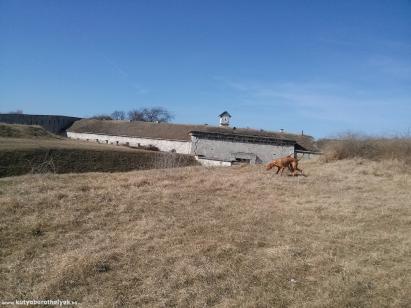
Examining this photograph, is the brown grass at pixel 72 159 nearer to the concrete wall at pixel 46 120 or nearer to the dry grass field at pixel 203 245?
the dry grass field at pixel 203 245

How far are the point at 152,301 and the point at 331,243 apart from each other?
9.65 ft

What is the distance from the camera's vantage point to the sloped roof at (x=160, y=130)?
146 feet

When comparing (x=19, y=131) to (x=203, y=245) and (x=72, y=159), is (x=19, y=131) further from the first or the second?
(x=203, y=245)

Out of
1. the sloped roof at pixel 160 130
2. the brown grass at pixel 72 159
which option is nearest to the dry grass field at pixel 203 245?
the brown grass at pixel 72 159

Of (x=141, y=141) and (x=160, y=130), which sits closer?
(x=141, y=141)

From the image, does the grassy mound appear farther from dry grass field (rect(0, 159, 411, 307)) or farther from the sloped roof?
dry grass field (rect(0, 159, 411, 307))

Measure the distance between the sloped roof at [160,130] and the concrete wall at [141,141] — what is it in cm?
48

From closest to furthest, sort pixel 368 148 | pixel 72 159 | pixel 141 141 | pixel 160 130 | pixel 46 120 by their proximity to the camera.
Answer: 1. pixel 368 148
2. pixel 72 159
3. pixel 141 141
4. pixel 160 130
5. pixel 46 120

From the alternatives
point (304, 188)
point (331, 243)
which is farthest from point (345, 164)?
point (331, 243)

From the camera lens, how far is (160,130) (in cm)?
5228

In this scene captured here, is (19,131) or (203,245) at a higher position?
(19,131)

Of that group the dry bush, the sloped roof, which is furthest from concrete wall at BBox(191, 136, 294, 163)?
the dry bush

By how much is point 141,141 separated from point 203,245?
1870 inches

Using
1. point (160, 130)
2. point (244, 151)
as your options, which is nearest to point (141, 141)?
point (160, 130)
